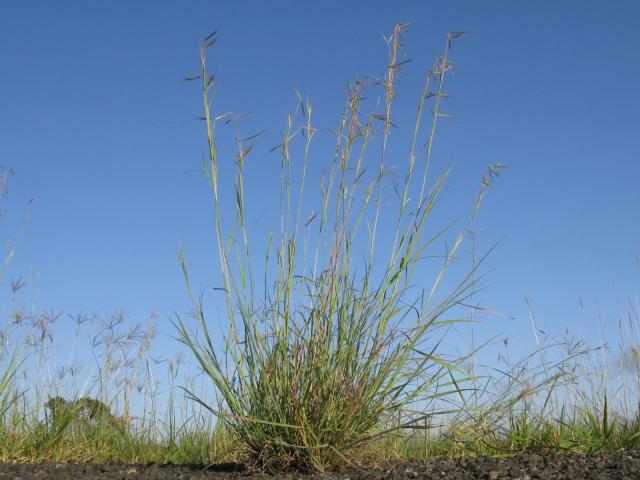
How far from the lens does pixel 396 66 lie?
113 inches

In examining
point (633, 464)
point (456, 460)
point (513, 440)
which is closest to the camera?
point (633, 464)

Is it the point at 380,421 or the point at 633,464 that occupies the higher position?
the point at 380,421

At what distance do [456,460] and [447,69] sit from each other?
188cm

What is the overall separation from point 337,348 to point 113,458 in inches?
83.0

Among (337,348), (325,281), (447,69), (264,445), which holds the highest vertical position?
(447,69)

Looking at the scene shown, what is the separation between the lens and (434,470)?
2.84 metres

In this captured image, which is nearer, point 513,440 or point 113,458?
point 513,440

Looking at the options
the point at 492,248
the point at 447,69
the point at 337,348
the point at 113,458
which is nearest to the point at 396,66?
the point at 447,69

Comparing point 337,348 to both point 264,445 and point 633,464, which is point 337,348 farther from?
point 633,464

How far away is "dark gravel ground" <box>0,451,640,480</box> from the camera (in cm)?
274

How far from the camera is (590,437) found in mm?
3547

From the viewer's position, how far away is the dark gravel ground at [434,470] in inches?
108

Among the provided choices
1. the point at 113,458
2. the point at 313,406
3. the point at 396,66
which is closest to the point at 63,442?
the point at 113,458

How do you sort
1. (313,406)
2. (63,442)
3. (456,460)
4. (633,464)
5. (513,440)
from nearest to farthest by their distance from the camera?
(313,406)
(633,464)
(456,460)
(513,440)
(63,442)
